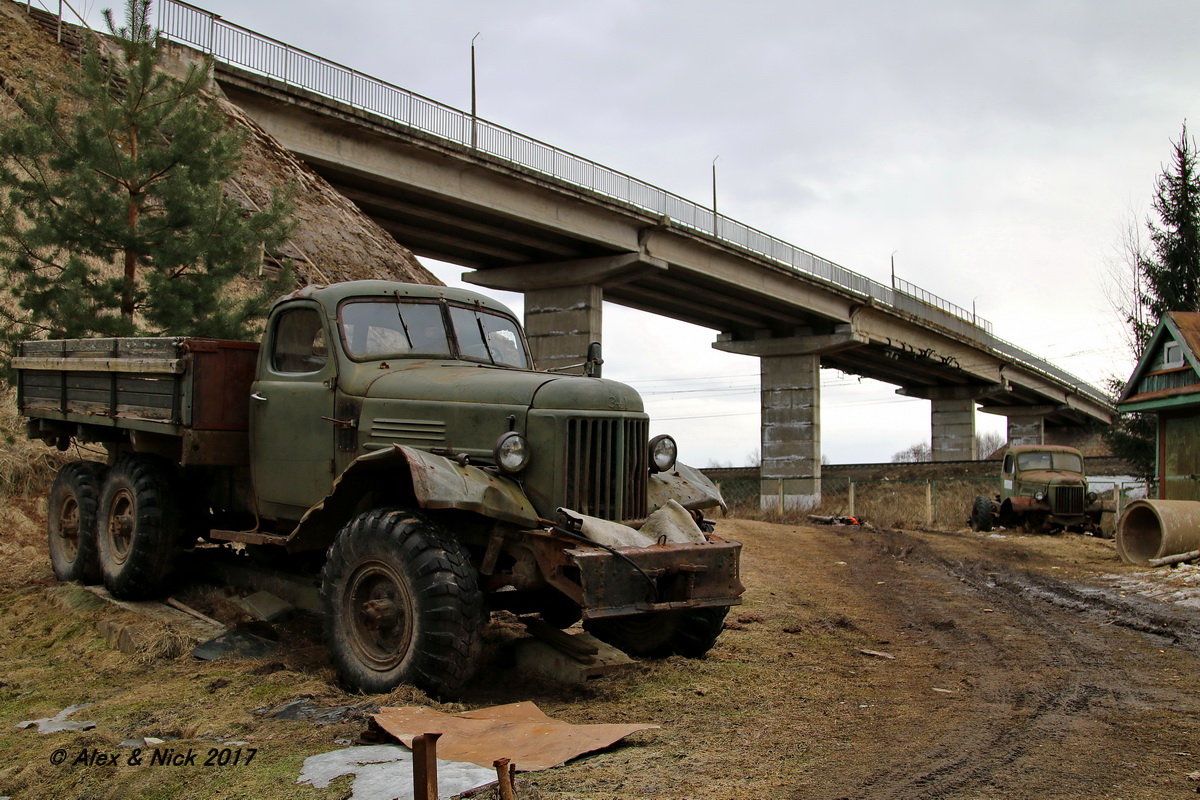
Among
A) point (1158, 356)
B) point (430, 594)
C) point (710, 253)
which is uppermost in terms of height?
point (710, 253)

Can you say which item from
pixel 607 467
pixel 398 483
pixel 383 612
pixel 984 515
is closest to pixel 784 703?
pixel 607 467

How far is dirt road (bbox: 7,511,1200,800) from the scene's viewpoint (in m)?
4.25

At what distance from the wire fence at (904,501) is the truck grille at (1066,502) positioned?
0.61 m

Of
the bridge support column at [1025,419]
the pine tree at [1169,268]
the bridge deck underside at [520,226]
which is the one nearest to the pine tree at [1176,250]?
the pine tree at [1169,268]

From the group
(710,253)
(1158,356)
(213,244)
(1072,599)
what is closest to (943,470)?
(710,253)

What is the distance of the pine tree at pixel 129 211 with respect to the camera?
10555 millimetres

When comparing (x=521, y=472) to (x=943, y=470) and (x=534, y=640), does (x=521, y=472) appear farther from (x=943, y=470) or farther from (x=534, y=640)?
(x=943, y=470)

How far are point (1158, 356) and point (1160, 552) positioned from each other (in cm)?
756

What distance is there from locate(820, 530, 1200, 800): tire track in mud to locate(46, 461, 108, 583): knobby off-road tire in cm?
699

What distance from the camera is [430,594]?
18.4 ft

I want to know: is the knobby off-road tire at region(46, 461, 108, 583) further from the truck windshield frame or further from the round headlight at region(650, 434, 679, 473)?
the round headlight at region(650, 434, 679, 473)

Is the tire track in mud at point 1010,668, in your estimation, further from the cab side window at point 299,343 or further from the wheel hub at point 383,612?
the cab side window at point 299,343

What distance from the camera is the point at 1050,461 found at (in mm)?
24594

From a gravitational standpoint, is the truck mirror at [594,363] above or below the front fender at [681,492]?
above
